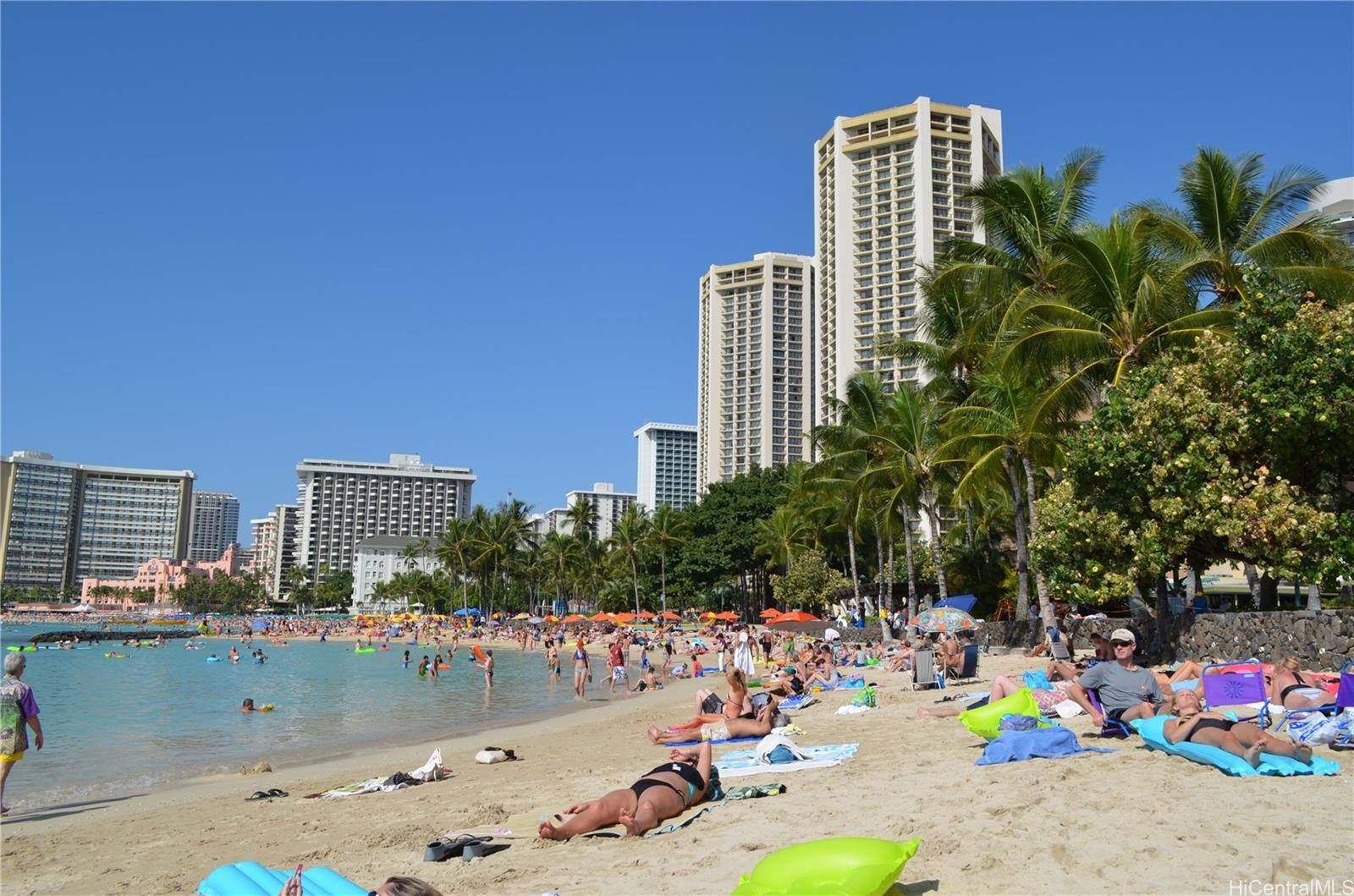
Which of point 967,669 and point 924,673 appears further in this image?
point 967,669

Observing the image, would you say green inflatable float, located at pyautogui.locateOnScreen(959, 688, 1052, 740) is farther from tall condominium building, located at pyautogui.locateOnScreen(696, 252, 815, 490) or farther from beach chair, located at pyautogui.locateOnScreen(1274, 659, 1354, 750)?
tall condominium building, located at pyautogui.locateOnScreen(696, 252, 815, 490)

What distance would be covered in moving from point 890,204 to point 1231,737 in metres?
93.2

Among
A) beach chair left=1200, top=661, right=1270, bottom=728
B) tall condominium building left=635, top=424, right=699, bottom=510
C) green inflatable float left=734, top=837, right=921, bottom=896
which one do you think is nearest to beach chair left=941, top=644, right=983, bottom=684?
beach chair left=1200, top=661, right=1270, bottom=728

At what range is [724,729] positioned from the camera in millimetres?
11297

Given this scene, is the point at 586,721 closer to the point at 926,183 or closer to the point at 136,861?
the point at 136,861

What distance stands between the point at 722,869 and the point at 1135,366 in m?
16.2

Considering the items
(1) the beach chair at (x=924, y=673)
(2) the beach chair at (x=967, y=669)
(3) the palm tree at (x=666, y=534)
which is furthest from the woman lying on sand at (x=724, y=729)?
(3) the palm tree at (x=666, y=534)

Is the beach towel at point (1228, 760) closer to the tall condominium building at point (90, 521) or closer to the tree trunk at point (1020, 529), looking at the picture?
the tree trunk at point (1020, 529)

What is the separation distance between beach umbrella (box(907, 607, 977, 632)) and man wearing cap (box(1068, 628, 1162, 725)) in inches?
488

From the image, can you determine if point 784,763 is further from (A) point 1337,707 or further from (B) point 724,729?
(A) point 1337,707

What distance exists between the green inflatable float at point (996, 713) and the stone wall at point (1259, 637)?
6.73m

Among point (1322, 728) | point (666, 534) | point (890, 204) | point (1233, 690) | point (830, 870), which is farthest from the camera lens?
point (890, 204)

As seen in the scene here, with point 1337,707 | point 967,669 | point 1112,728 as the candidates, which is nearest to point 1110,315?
point 967,669

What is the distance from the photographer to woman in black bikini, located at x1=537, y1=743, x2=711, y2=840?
6234 mm
